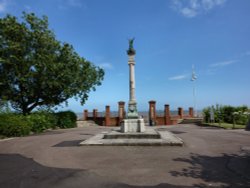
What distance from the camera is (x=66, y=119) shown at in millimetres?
26281

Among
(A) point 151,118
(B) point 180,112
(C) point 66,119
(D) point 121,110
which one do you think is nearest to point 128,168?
(C) point 66,119

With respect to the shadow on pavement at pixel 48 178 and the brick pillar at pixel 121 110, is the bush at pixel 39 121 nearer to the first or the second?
the brick pillar at pixel 121 110

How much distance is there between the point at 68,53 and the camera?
23250 millimetres

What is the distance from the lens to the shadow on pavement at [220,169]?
18.6 feet

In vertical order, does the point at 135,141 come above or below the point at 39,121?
below

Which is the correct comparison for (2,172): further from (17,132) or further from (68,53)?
(68,53)

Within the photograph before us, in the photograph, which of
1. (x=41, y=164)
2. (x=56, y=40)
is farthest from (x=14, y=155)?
(x=56, y=40)

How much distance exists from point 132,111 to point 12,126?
893cm

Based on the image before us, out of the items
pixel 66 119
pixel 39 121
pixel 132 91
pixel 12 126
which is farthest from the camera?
pixel 66 119

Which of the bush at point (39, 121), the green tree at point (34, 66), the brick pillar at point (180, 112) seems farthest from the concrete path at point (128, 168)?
the brick pillar at point (180, 112)

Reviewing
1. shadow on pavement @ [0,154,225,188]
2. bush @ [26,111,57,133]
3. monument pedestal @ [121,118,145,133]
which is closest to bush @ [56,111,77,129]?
bush @ [26,111,57,133]

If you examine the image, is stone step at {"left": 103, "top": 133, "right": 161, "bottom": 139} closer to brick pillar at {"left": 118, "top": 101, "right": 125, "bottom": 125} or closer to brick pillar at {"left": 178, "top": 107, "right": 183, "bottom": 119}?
brick pillar at {"left": 118, "top": 101, "right": 125, "bottom": 125}

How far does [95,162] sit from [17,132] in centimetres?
1150

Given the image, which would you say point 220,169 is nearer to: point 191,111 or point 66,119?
point 66,119
